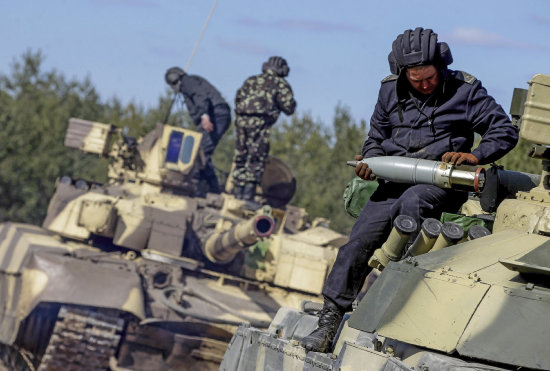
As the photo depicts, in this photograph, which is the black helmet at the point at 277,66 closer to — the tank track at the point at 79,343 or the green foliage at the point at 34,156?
the tank track at the point at 79,343

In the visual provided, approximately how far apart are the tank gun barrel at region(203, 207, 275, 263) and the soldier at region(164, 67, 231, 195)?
11.0 feet

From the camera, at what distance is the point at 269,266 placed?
53.6 feet

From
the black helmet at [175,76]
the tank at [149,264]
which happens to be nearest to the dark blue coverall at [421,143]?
the tank at [149,264]

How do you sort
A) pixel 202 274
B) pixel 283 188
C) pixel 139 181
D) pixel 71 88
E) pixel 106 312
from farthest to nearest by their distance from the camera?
1. pixel 71 88
2. pixel 283 188
3. pixel 139 181
4. pixel 202 274
5. pixel 106 312

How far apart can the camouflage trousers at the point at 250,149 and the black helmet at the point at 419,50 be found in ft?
38.3

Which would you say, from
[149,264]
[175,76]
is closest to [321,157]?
[175,76]

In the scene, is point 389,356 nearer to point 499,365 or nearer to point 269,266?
point 499,365

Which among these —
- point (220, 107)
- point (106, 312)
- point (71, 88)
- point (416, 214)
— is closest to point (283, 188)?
point (220, 107)

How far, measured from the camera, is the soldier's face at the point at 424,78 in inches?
260

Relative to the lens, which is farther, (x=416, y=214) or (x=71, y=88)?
(x=71, y=88)

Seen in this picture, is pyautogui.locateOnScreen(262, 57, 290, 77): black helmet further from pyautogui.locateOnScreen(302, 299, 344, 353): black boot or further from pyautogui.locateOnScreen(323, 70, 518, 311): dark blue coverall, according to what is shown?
pyautogui.locateOnScreen(302, 299, 344, 353): black boot

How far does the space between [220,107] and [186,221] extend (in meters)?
3.90

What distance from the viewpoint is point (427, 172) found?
6.44 meters

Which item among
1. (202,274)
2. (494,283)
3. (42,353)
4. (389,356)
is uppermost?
(494,283)
